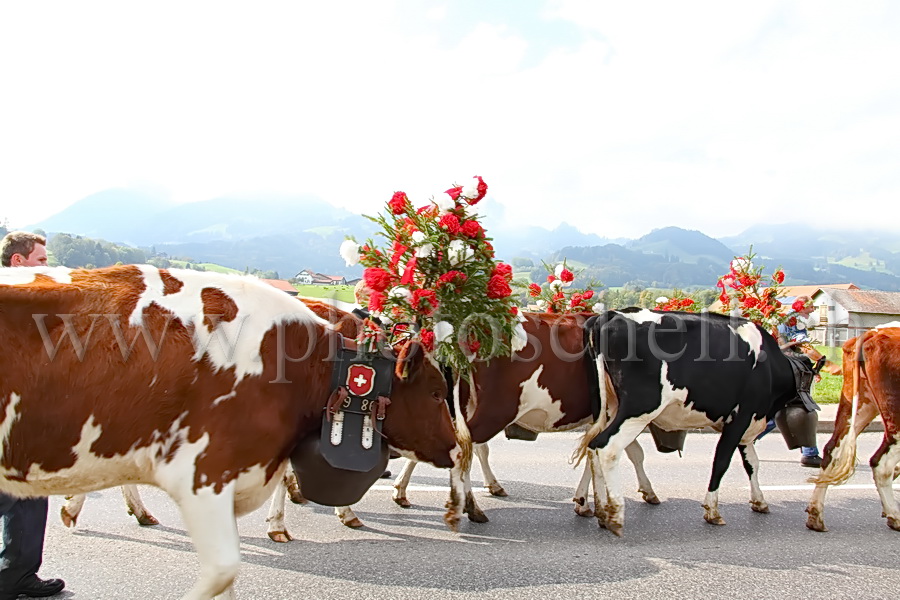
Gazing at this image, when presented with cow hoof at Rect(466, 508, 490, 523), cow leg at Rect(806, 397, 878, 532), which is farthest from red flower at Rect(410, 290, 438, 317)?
cow leg at Rect(806, 397, 878, 532)

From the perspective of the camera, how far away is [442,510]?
607 centimetres

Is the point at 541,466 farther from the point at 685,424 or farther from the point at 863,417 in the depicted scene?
the point at 863,417

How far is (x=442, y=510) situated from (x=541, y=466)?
211 cm

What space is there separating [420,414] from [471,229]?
169 centimetres

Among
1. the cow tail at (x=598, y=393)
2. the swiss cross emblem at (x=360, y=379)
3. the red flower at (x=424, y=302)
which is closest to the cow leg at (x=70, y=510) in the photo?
the swiss cross emblem at (x=360, y=379)

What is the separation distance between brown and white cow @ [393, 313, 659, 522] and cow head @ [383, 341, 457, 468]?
1921mm

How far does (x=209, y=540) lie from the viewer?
9.81 ft

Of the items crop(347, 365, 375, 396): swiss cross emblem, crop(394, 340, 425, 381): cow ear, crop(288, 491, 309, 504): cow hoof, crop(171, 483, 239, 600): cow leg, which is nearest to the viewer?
crop(171, 483, 239, 600): cow leg

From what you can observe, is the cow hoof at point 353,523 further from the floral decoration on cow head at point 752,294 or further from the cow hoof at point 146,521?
the floral decoration on cow head at point 752,294

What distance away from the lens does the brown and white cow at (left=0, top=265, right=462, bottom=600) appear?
2.77 metres

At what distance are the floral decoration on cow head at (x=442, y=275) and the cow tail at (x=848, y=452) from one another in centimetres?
321

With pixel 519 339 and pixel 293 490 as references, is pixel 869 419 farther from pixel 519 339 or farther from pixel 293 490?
pixel 293 490

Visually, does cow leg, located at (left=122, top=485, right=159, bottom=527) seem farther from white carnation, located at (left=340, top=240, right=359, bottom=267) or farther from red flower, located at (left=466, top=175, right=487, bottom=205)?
red flower, located at (left=466, top=175, right=487, bottom=205)

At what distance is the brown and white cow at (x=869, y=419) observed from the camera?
579 centimetres
